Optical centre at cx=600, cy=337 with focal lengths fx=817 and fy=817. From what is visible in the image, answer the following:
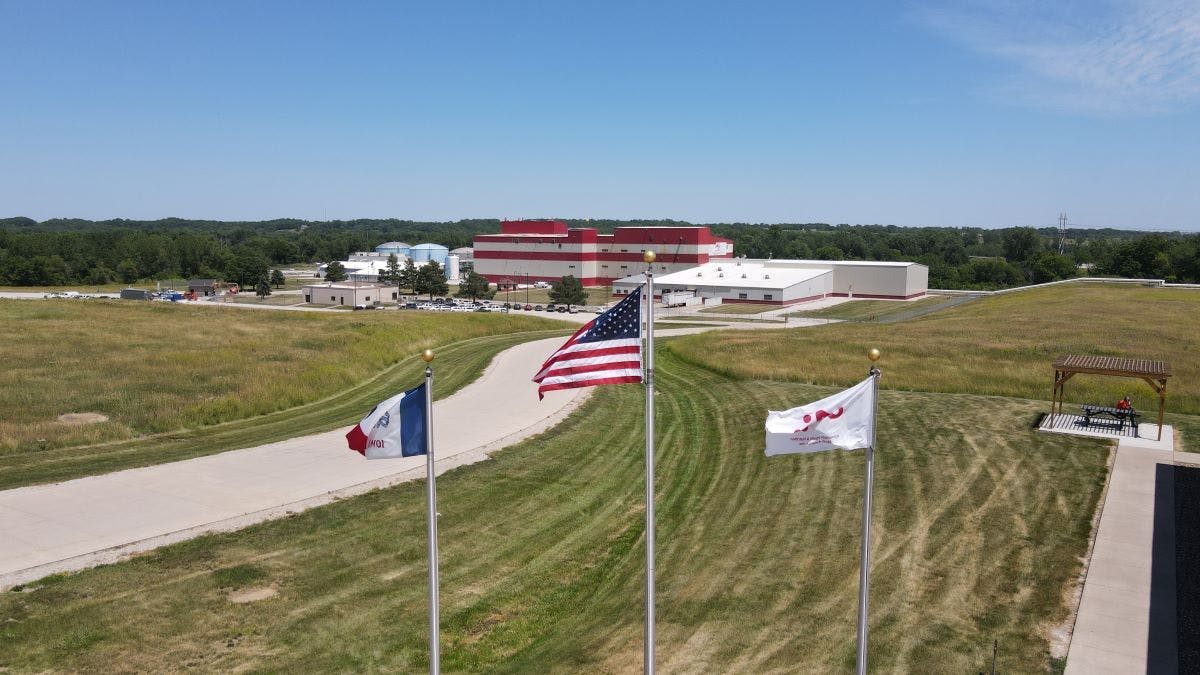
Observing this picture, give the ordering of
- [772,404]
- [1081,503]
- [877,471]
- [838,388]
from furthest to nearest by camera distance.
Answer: [838,388] < [772,404] < [877,471] < [1081,503]

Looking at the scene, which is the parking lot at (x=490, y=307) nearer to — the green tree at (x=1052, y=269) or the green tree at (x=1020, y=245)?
the green tree at (x=1052, y=269)

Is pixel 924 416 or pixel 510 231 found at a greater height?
pixel 510 231

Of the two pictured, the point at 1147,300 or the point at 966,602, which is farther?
the point at 1147,300

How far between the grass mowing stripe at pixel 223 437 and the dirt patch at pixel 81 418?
164 centimetres

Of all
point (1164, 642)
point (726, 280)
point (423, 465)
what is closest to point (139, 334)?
point (423, 465)

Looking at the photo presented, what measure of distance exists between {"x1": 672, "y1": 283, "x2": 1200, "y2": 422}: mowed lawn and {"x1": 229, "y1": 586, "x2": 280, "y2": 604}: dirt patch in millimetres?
22859

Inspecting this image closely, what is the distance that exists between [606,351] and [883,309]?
76.1 metres

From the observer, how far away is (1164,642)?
425 inches

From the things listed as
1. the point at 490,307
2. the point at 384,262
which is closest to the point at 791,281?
the point at 490,307

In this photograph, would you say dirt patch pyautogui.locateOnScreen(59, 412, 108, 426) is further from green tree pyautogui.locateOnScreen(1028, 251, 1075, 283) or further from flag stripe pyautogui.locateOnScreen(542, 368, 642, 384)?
green tree pyautogui.locateOnScreen(1028, 251, 1075, 283)

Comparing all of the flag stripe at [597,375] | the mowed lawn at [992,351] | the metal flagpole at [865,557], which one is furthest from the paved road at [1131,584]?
the mowed lawn at [992,351]

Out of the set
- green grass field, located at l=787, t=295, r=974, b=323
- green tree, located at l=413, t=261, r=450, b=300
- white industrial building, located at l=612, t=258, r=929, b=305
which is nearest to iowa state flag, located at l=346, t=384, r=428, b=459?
green grass field, located at l=787, t=295, r=974, b=323

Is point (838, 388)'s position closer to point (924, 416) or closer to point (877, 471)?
point (924, 416)

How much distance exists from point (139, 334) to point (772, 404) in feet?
103
